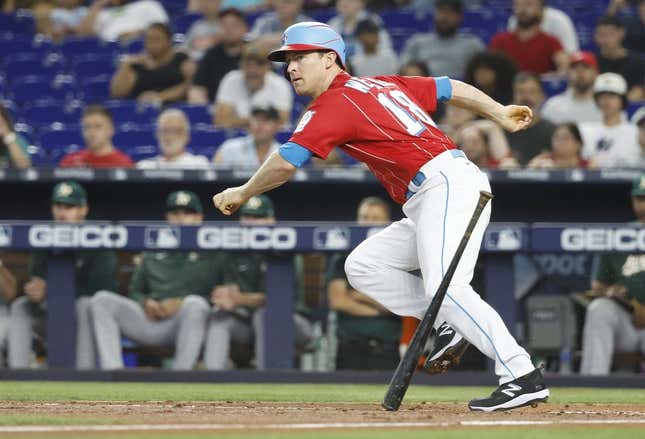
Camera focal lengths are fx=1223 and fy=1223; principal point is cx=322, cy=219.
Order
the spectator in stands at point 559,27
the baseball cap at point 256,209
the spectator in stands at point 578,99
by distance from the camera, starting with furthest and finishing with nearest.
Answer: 1. the spectator in stands at point 559,27
2. the spectator in stands at point 578,99
3. the baseball cap at point 256,209

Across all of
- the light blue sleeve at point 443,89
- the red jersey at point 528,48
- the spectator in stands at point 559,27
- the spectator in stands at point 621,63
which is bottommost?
the light blue sleeve at point 443,89

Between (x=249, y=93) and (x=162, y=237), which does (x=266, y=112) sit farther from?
(x=162, y=237)

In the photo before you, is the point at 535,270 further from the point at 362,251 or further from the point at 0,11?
the point at 0,11

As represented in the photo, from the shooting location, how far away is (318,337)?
7.13m

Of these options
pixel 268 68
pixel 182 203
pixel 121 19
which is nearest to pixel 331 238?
pixel 182 203

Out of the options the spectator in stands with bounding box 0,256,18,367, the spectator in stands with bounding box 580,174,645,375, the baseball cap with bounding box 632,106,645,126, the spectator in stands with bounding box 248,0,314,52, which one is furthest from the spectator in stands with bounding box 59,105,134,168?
the baseball cap with bounding box 632,106,645,126

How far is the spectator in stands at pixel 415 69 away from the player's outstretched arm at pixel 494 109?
3.81 metres

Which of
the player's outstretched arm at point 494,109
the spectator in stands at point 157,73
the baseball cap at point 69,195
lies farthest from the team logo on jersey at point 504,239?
the spectator in stands at point 157,73

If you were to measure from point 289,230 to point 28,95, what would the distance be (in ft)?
15.0

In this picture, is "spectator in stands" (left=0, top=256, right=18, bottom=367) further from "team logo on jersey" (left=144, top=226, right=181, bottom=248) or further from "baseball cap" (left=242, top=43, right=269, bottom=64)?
"baseball cap" (left=242, top=43, right=269, bottom=64)

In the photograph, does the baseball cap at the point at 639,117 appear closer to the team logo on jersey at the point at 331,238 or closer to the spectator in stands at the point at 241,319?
the team logo on jersey at the point at 331,238

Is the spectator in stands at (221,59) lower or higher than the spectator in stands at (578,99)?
Result: higher

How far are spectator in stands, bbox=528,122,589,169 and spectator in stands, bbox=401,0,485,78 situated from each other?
66.0 inches

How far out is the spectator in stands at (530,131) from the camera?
28.9 ft
